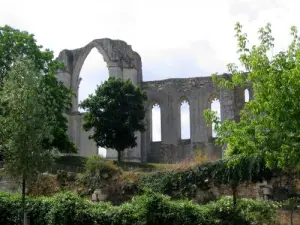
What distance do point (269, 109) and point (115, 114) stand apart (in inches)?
797

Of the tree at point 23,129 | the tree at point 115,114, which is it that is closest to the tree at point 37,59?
the tree at point 115,114

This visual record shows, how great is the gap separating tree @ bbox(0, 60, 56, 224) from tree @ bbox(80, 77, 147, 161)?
1484cm

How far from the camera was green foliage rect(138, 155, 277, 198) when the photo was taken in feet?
66.7

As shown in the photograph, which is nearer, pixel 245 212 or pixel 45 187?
pixel 245 212

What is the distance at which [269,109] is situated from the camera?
12844 millimetres

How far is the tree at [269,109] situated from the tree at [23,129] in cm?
588

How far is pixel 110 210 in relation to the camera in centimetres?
1812

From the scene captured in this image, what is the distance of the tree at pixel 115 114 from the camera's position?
32.5 meters

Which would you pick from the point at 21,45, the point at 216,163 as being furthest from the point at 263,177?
the point at 21,45

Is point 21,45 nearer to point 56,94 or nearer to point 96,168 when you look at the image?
point 56,94

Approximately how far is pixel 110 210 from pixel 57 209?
1.83 meters

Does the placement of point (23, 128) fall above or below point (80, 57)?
below

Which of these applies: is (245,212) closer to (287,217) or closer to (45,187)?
Result: (287,217)

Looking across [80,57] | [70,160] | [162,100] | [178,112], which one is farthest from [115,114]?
[80,57]
